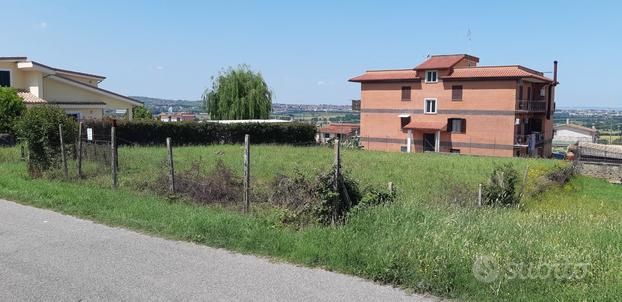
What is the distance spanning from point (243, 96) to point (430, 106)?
68.7 ft

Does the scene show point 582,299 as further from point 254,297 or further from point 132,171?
point 132,171

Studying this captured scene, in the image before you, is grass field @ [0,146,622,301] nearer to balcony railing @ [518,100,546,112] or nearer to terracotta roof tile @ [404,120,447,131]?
terracotta roof tile @ [404,120,447,131]

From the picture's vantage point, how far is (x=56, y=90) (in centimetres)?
3859

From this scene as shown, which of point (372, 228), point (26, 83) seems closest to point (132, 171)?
point (372, 228)

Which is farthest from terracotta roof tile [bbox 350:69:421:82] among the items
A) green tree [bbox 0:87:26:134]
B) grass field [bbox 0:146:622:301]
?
grass field [bbox 0:146:622:301]

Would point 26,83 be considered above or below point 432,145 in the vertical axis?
above

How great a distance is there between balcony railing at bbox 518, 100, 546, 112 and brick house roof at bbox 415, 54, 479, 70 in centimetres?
823

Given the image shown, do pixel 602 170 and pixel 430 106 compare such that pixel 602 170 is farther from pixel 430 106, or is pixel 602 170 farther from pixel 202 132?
pixel 202 132

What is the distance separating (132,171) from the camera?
16.7 metres

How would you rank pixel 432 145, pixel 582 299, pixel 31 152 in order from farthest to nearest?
1. pixel 432 145
2. pixel 31 152
3. pixel 582 299

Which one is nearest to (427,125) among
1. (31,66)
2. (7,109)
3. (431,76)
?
(431,76)

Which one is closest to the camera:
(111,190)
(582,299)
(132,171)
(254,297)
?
(582,299)

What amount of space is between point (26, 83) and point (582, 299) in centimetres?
3952

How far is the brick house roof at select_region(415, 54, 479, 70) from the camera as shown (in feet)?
192
